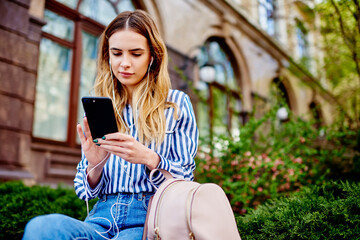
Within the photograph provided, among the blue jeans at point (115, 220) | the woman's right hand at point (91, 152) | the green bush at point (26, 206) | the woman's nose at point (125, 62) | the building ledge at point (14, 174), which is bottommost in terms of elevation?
the green bush at point (26, 206)

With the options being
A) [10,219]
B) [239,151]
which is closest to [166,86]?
[10,219]

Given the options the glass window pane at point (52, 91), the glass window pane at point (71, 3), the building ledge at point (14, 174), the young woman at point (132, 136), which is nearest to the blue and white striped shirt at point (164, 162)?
the young woman at point (132, 136)

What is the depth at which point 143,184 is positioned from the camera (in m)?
1.93

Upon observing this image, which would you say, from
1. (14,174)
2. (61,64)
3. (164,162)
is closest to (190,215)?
(164,162)

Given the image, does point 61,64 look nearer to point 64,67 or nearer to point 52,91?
point 64,67

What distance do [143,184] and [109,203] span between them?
0.70 feet

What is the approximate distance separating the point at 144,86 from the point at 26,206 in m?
1.95

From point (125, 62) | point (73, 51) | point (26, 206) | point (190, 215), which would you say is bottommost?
point (26, 206)

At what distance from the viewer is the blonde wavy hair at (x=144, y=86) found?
6.61ft

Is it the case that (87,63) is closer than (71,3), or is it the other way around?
(71,3)

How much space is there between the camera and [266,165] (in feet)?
14.9

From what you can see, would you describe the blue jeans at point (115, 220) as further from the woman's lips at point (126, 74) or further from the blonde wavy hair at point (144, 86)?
the woman's lips at point (126, 74)

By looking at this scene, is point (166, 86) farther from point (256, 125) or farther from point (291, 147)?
point (291, 147)

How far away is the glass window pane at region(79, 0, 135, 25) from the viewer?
7078 mm
